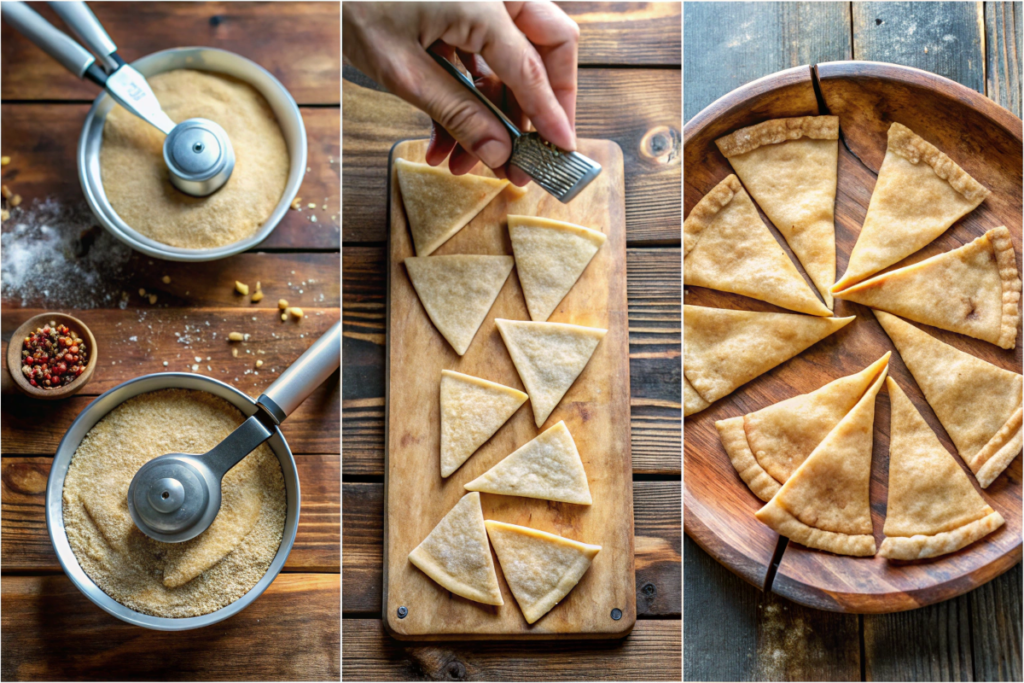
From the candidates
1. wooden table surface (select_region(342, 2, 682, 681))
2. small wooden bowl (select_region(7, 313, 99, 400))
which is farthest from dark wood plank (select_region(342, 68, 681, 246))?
small wooden bowl (select_region(7, 313, 99, 400))

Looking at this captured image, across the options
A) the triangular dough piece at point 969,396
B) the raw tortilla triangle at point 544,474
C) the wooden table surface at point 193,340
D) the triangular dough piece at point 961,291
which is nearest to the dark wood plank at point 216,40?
the wooden table surface at point 193,340

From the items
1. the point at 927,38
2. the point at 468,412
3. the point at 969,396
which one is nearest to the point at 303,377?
the point at 468,412

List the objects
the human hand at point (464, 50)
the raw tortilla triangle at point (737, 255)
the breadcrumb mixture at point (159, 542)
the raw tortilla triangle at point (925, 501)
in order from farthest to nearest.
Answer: the raw tortilla triangle at point (737, 255)
the raw tortilla triangle at point (925, 501)
the breadcrumb mixture at point (159, 542)
the human hand at point (464, 50)

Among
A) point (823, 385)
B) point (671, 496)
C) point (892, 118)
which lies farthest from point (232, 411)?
point (892, 118)

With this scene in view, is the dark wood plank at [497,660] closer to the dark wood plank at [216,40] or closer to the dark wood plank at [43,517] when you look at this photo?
the dark wood plank at [43,517]

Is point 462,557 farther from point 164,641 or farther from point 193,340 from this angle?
point 193,340
